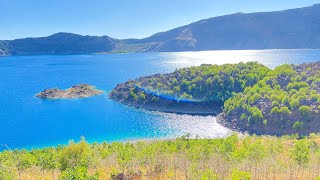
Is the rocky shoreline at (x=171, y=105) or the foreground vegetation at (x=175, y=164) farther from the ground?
the foreground vegetation at (x=175, y=164)

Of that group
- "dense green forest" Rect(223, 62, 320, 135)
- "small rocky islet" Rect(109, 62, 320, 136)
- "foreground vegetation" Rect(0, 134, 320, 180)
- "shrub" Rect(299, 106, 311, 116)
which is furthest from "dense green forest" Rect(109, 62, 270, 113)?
"foreground vegetation" Rect(0, 134, 320, 180)

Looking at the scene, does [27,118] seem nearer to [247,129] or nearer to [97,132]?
[97,132]

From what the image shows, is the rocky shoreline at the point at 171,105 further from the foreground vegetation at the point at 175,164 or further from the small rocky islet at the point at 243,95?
the foreground vegetation at the point at 175,164

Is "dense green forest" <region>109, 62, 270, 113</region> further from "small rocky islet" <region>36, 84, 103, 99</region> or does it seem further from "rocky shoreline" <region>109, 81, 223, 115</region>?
"small rocky islet" <region>36, 84, 103, 99</region>

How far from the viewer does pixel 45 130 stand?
96.4m

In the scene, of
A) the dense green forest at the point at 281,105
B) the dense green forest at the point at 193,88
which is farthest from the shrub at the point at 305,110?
the dense green forest at the point at 193,88

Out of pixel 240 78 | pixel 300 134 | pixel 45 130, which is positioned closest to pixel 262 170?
pixel 300 134

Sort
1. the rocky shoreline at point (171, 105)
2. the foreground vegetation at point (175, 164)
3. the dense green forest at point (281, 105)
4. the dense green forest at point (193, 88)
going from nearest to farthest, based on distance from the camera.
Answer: the foreground vegetation at point (175, 164)
the dense green forest at point (281, 105)
the rocky shoreline at point (171, 105)
the dense green forest at point (193, 88)

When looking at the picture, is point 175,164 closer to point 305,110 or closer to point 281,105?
point 305,110

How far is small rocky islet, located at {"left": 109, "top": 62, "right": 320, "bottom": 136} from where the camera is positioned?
87.4 metres

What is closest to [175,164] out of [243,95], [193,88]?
[243,95]

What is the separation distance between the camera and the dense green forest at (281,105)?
Answer: 84.6 m

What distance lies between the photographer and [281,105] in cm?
9144

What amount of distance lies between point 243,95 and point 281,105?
18342 millimetres
